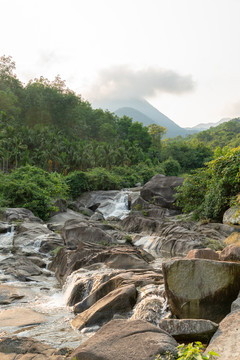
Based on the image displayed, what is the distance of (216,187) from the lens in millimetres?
15781

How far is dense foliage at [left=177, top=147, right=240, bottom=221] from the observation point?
14320mm

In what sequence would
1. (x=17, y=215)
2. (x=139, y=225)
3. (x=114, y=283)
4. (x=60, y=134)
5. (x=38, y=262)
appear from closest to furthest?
(x=114, y=283) < (x=38, y=262) < (x=139, y=225) < (x=17, y=215) < (x=60, y=134)

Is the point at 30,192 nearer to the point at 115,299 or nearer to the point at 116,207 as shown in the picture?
the point at 116,207

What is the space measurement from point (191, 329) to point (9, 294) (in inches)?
233

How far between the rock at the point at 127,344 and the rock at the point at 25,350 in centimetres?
82

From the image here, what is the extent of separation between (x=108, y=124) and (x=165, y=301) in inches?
2336

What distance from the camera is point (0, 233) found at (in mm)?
17922

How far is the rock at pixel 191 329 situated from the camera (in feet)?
15.3

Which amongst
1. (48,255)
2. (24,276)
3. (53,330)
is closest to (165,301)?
(53,330)

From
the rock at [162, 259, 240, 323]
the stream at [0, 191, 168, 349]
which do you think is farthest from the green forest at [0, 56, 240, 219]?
the rock at [162, 259, 240, 323]

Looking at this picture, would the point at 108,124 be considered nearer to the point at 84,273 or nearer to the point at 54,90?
the point at 54,90

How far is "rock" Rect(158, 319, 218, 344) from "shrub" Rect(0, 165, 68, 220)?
67.0 ft

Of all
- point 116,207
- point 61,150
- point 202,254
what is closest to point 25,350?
point 202,254

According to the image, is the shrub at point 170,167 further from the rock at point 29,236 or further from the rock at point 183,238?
the rock at point 29,236
